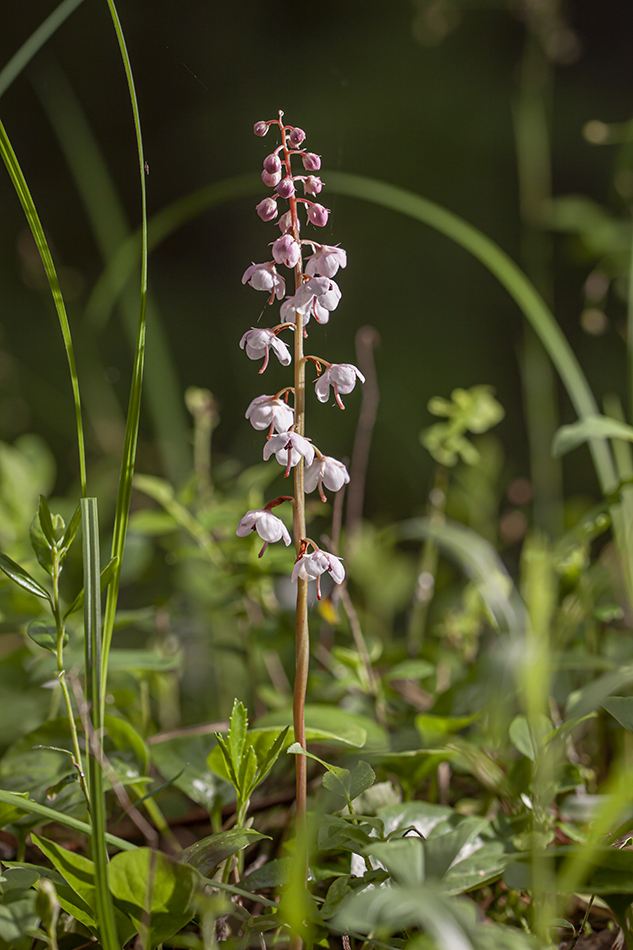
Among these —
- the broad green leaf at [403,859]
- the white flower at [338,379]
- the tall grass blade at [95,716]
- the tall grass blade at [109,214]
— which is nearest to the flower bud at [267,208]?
the white flower at [338,379]

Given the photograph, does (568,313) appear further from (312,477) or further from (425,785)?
(312,477)

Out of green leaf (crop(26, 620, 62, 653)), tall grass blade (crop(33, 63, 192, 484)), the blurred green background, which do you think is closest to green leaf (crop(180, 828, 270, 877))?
green leaf (crop(26, 620, 62, 653))

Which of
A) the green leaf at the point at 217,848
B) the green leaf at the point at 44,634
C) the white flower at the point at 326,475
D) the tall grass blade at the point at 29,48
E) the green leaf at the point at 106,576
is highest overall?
the tall grass blade at the point at 29,48

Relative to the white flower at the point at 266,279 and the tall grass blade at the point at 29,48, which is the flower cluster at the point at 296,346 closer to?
the white flower at the point at 266,279

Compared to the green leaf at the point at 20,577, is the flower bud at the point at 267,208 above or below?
above

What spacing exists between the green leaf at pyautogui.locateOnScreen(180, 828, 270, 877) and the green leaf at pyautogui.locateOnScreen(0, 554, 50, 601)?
0.59 feet

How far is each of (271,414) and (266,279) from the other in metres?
0.09

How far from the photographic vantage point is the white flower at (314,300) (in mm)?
401

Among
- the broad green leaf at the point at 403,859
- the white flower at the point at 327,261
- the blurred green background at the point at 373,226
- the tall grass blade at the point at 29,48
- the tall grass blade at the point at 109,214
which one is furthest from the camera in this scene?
the blurred green background at the point at 373,226

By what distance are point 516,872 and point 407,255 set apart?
160cm

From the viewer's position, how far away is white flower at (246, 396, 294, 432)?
0.41m

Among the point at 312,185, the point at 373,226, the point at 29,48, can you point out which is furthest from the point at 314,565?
the point at 373,226

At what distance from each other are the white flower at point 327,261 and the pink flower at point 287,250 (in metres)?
0.01

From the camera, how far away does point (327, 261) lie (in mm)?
415
